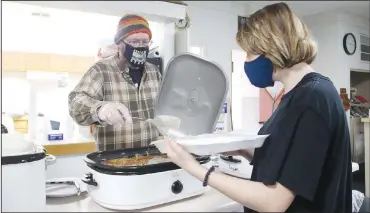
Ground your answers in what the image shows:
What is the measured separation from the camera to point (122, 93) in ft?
2.83

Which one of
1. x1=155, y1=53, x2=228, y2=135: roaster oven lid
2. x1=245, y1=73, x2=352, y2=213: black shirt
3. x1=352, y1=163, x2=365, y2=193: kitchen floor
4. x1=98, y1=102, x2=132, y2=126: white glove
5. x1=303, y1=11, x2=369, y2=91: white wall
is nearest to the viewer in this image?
x1=245, y1=73, x2=352, y2=213: black shirt

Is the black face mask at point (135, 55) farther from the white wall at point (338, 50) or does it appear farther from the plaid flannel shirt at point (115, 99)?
the white wall at point (338, 50)

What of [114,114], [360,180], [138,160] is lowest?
[360,180]

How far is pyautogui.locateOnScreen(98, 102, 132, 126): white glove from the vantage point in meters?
0.80

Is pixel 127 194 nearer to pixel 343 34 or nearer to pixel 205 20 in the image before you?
pixel 205 20

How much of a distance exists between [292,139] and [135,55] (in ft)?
1.59

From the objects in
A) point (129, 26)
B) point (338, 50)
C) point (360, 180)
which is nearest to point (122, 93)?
point (129, 26)

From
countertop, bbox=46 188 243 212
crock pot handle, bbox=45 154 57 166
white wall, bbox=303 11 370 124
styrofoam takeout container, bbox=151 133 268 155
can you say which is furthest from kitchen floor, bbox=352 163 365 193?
crock pot handle, bbox=45 154 57 166

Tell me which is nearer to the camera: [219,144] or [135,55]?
[219,144]

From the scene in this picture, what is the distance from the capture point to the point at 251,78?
29.4 inches

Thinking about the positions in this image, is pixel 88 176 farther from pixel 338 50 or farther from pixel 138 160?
pixel 338 50

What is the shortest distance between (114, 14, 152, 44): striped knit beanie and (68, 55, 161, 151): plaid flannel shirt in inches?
2.4

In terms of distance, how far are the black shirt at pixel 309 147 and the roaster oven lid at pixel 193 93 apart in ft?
1.04

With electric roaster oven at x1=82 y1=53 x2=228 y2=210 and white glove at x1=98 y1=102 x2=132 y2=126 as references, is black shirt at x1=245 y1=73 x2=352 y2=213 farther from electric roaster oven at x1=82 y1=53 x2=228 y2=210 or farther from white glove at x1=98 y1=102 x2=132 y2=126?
white glove at x1=98 y1=102 x2=132 y2=126
